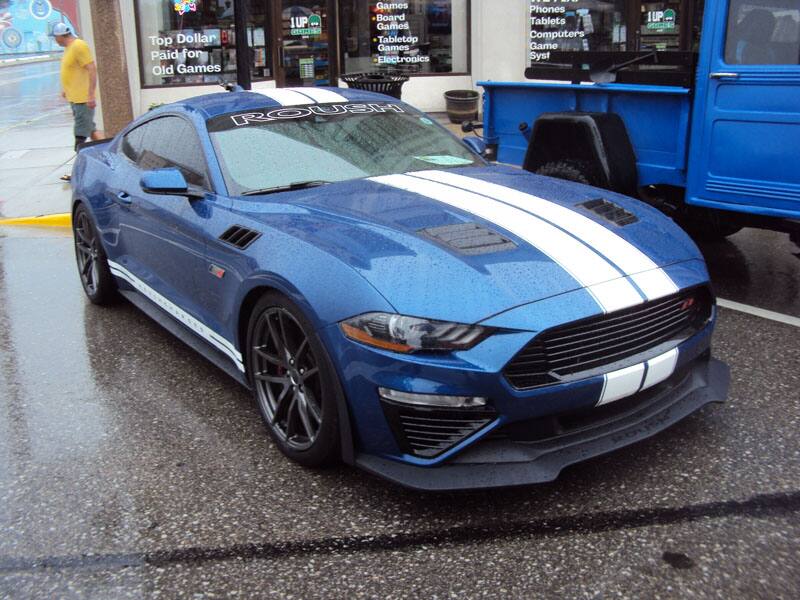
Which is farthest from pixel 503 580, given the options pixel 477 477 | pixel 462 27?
pixel 462 27

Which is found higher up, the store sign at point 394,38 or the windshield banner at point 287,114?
the store sign at point 394,38

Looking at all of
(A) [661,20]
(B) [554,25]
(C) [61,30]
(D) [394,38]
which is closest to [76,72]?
(C) [61,30]

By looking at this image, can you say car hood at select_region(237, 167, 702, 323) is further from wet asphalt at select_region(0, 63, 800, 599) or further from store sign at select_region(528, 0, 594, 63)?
store sign at select_region(528, 0, 594, 63)

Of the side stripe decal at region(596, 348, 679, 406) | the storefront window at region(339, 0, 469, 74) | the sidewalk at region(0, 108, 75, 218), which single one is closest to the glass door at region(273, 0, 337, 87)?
the storefront window at region(339, 0, 469, 74)

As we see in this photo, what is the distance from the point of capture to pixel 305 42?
14.9 m

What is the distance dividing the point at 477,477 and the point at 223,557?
933 millimetres

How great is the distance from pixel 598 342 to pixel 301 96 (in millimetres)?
2590

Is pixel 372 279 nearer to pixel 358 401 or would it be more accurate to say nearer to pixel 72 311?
pixel 358 401

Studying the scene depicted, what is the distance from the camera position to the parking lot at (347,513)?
2861mm

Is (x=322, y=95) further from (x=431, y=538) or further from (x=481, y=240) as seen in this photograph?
(x=431, y=538)

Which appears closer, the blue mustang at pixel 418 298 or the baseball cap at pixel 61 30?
the blue mustang at pixel 418 298

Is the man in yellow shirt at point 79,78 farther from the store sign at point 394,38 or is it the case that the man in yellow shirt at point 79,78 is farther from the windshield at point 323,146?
the windshield at point 323,146

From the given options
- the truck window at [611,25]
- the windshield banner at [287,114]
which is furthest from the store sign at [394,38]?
the windshield banner at [287,114]

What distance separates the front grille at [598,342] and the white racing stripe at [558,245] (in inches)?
3.1
